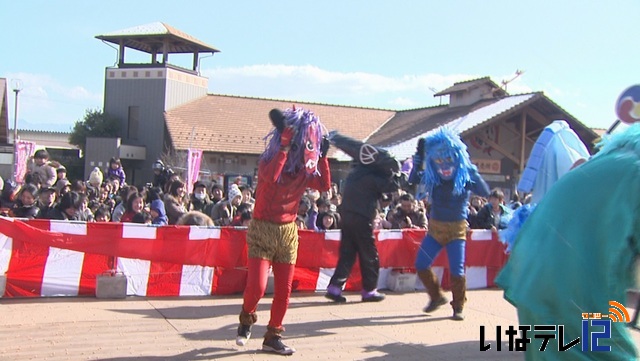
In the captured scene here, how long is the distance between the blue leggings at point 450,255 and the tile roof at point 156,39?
27803 mm

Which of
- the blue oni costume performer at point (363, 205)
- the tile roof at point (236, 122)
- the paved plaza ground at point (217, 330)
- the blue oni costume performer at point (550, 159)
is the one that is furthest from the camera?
the tile roof at point (236, 122)

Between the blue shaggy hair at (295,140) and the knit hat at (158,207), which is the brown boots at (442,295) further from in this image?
the knit hat at (158,207)

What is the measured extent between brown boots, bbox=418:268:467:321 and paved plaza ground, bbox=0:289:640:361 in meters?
0.11

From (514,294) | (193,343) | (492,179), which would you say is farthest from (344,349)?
(492,179)

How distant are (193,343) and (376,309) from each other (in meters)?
2.29

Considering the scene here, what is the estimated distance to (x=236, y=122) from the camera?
31.6 m

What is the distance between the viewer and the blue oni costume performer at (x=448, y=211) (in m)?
6.23

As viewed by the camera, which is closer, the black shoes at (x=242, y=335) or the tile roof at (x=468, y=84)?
the black shoes at (x=242, y=335)

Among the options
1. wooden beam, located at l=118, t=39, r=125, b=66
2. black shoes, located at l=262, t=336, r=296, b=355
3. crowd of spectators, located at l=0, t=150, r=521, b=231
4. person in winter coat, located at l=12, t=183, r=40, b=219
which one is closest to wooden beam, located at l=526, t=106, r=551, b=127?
crowd of spectators, located at l=0, t=150, r=521, b=231

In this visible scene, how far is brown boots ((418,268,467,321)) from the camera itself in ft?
20.1

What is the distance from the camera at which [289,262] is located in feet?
15.8

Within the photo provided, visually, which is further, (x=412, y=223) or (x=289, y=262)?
(x=412, y=223)

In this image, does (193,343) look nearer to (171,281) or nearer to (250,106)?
(171,281)

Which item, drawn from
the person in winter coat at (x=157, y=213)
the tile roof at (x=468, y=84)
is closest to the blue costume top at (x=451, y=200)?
the person in winter coat at (x=157, y=213)
